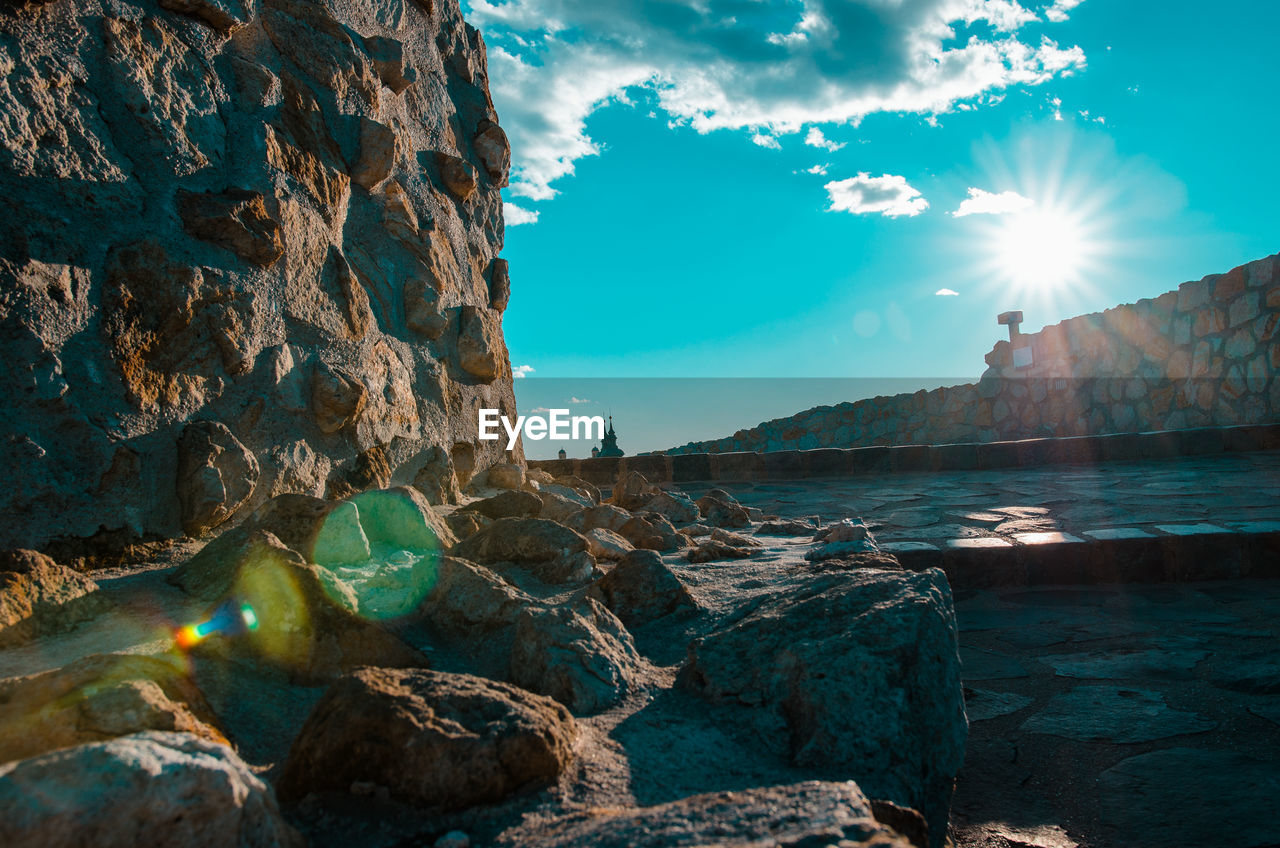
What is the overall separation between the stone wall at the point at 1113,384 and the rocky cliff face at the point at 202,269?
9283mm

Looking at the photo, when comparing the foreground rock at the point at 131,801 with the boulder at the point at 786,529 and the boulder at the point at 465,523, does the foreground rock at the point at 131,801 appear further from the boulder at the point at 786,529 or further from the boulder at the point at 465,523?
the boulder at the point at 786,529

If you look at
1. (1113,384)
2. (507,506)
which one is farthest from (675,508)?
(1113,384)

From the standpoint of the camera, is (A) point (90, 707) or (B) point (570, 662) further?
(B) point (570, 662)

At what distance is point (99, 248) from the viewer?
4.81 feet

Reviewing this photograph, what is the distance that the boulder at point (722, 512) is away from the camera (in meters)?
3.63

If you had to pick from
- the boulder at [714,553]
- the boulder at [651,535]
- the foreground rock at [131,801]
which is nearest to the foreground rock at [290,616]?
the foreground rock at [131,801]

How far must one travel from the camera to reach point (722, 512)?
146 inches

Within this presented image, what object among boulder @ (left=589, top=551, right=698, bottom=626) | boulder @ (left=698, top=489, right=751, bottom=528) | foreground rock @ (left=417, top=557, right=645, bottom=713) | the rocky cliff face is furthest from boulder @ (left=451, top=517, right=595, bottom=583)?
boulder @ (left=698, top=489, right=751, bottom=528)

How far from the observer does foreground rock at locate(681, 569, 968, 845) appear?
1049 mm

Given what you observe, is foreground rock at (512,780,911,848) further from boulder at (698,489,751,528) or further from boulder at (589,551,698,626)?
boulder at (698,489,751,528)

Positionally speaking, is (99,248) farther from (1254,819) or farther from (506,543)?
(1254,819)

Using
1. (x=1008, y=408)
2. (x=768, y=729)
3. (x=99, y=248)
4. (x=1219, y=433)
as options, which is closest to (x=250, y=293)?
(x=99, y=248)

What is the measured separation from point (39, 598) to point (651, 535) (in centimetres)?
172

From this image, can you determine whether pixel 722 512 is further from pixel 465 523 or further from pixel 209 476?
pixel 209 476
